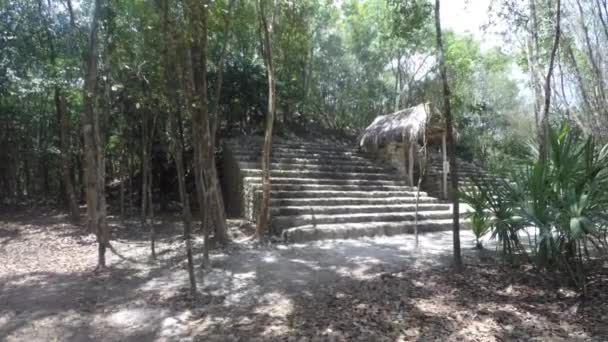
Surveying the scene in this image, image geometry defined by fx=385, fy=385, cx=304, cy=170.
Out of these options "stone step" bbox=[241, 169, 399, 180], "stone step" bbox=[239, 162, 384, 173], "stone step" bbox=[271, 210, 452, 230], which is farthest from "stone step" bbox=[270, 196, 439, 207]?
"stone step" bbox=[239, 162, 384, 173]

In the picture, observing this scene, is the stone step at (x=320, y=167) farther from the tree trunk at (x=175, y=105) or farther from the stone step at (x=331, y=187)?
the tree trunk at (x=175, y=105)

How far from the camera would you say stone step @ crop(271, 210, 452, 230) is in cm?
737

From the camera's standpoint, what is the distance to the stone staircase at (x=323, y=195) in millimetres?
7551

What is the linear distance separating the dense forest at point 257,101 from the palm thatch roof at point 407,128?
2.00 ft

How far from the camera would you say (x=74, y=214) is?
9.17 metres

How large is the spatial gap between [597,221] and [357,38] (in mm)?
13998

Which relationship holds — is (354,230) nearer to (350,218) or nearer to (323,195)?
(350,218)

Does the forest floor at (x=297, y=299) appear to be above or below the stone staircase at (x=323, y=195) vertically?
below

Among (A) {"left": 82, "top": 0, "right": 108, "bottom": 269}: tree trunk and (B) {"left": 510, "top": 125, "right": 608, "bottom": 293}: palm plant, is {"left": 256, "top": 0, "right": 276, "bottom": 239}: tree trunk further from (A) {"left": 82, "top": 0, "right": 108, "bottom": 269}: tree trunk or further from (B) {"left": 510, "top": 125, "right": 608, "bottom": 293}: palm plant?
(B) {"left": 510, "top": 125, "right": 608, "bottom": 293}: palm plant

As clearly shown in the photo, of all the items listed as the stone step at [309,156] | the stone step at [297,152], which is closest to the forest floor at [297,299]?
the stone step at [309,156]

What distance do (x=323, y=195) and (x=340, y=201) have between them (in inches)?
16.5

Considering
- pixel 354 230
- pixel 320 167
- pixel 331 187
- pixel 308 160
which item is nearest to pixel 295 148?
pixel 308 160

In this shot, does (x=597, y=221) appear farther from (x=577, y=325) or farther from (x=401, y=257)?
(x=401, y=257)

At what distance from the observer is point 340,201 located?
864 centimetres
